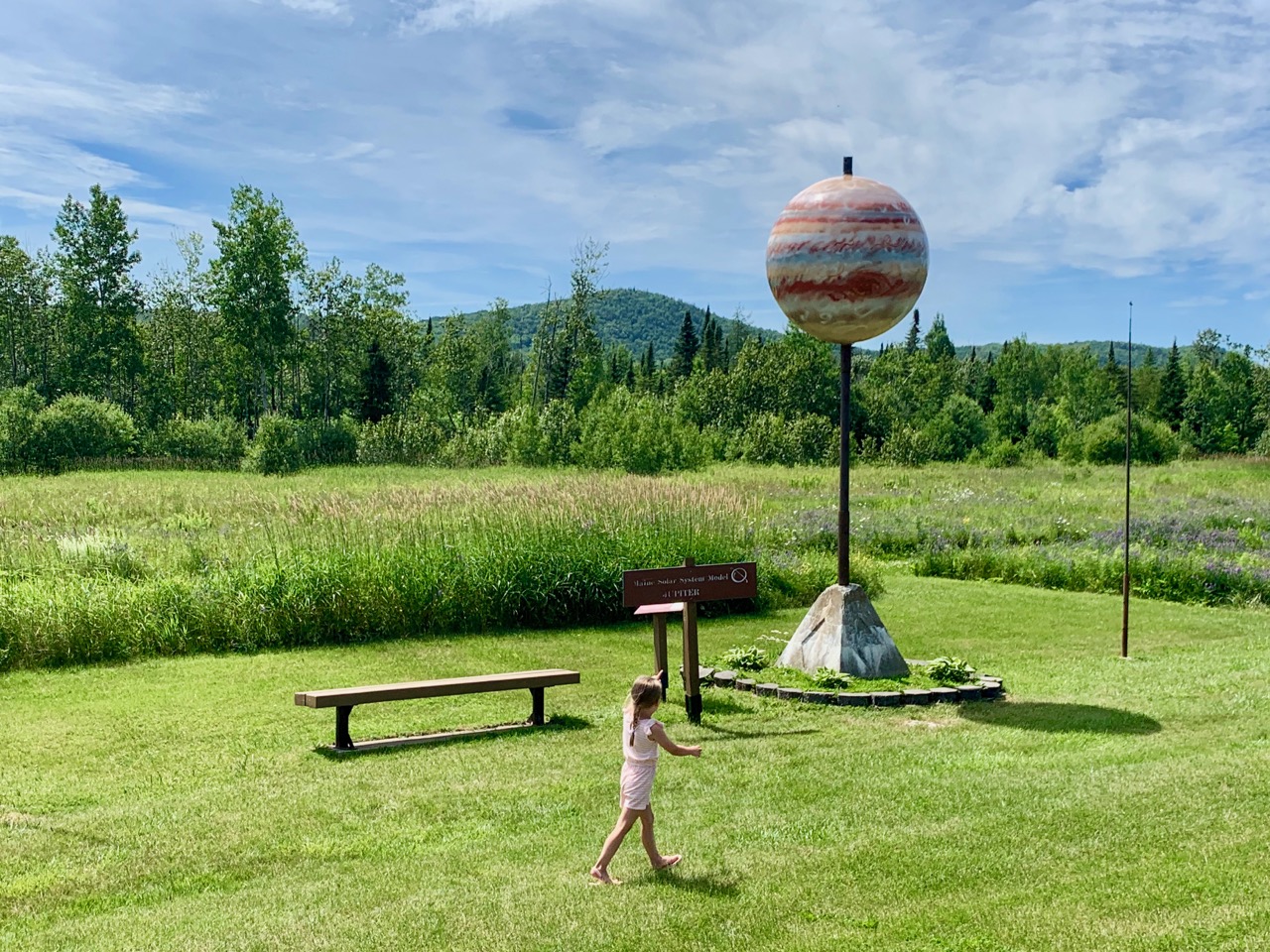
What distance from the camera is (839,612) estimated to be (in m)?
9.77

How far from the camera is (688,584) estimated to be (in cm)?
876

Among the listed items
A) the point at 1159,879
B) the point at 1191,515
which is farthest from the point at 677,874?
the point at 1191,515

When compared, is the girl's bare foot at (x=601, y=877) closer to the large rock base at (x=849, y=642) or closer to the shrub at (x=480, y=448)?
the large rock base at (x=849, y=642)

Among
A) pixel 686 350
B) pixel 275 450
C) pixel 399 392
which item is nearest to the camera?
pixel 275 450

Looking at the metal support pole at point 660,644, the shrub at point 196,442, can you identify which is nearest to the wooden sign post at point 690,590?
the metal support pole at point 660,644

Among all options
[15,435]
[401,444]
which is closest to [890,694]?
[401,444]

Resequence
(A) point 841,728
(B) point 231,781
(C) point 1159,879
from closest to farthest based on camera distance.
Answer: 1. (C) point 1159,879
2. (B) point 231,781
3. (A) point 841,728

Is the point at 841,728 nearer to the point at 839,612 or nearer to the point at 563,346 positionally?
the point at 839,612

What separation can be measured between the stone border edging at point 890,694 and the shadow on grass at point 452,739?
1.73 metres

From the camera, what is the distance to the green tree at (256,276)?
150 ft

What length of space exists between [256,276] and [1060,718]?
1718 inches

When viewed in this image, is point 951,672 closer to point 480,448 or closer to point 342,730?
point 342,730

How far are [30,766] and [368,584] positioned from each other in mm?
5355

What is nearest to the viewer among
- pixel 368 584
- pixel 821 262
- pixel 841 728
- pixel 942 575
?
pixel 841 728
